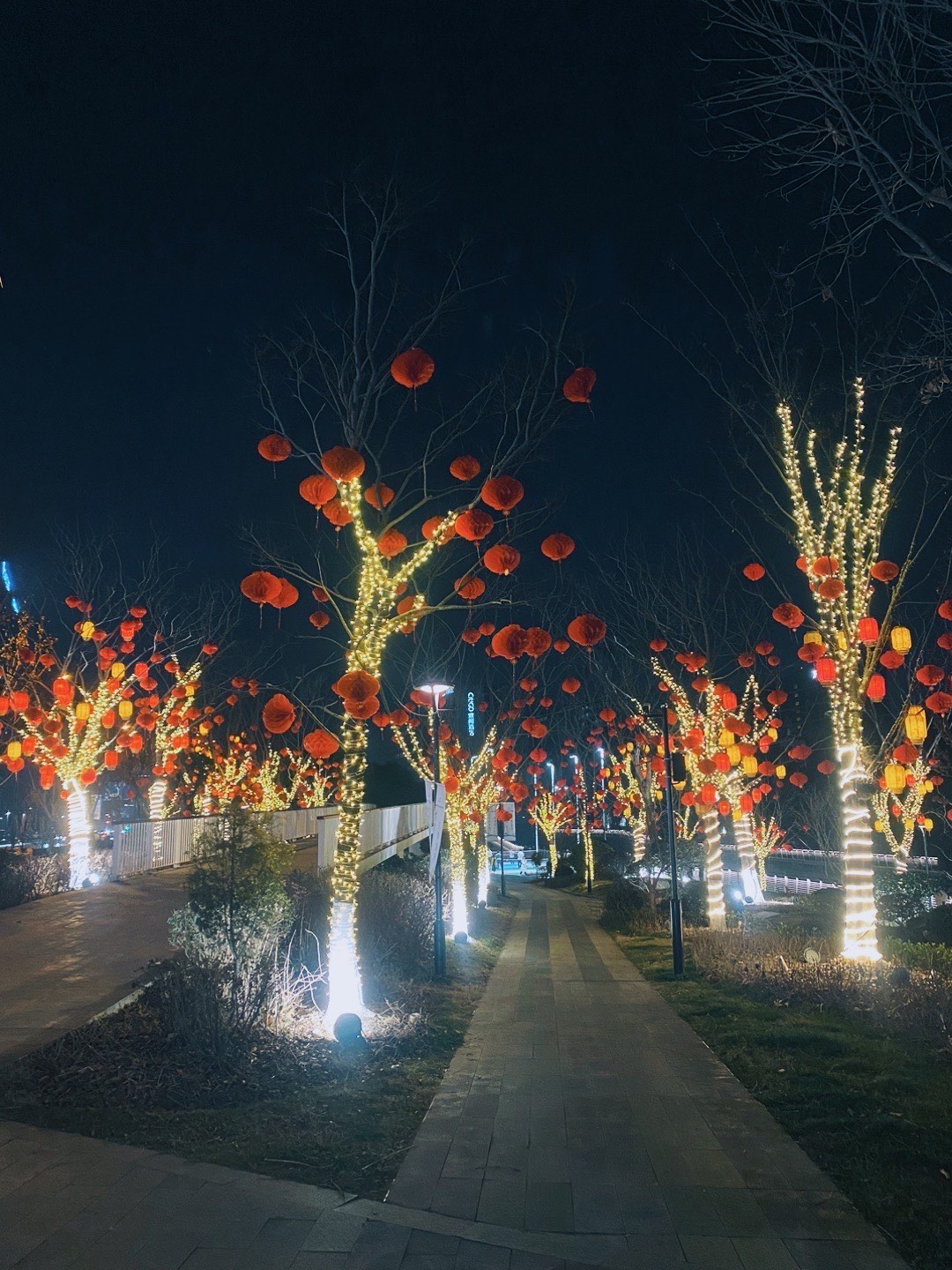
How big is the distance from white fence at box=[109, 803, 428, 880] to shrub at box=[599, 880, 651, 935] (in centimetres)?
611

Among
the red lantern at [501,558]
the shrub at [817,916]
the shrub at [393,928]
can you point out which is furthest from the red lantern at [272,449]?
the shrub at [817,916]

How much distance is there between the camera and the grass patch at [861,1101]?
17.8ft

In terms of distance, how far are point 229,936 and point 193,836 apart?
10855 millimetres

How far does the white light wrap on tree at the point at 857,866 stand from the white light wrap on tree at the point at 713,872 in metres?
6.53

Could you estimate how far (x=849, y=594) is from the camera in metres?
14.7

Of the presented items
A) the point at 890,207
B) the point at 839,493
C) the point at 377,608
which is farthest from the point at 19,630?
the point at 890,207

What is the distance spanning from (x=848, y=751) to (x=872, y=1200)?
30.7 ft

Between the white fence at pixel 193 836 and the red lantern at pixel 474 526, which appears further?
the white fence at pixel 193 836

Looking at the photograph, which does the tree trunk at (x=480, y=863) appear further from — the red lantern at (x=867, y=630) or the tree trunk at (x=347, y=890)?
the tree trunk at (x=347, y=890)

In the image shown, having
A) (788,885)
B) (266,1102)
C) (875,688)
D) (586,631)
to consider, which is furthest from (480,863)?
(266,1102)

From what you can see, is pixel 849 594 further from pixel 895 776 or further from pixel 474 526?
pixel 474 526

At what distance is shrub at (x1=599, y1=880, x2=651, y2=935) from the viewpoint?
2328 cm

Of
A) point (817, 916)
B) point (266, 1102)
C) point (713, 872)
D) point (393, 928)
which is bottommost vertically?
point (817, 916)

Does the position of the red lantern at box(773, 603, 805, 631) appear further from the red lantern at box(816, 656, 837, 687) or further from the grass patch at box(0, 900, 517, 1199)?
the grass patch at box(0, 900, 517, 1199)
